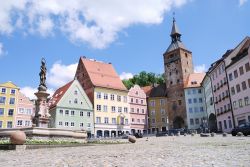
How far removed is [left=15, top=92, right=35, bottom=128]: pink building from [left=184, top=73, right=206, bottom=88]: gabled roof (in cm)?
4213

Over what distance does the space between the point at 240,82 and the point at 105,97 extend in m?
33.5

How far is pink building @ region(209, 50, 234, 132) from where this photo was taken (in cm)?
5444

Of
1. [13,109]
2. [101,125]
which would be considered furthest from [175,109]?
[13,109]

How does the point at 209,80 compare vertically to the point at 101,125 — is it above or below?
above

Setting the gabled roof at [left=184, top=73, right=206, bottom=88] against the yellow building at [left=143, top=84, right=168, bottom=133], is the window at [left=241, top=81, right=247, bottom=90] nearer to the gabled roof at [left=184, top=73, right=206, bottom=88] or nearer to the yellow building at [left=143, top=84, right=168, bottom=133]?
the gabled roof at [left=184, top=73, right=206, bottom=88]

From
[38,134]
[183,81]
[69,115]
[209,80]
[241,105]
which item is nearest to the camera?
[38,134]

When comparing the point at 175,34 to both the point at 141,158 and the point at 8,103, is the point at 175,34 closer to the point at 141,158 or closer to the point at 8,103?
the point at 8,103

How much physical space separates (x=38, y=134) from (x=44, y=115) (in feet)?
11.9

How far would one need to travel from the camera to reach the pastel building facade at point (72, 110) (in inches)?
2403

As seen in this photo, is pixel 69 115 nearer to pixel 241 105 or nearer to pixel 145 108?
pixel 145 108

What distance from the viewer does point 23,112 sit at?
6650 cm

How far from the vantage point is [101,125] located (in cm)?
6788

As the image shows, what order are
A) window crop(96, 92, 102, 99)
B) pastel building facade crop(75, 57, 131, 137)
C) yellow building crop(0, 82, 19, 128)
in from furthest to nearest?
window crop(96, 92, 102, 99) → pastel building facade crop(75, 57, 131, 137) → yellow building crop(0, 82, 19, 128)

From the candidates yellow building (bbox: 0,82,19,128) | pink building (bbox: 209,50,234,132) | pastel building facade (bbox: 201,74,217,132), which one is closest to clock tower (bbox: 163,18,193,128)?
pastel building facade (bbox: 201,74,217,132)
